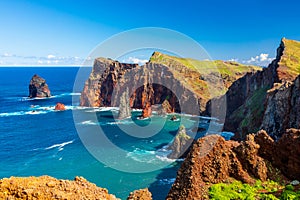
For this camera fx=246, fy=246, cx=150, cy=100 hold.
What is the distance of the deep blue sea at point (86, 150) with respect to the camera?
2490 inches

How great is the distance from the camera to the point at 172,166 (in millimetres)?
69750

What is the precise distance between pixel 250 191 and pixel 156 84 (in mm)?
137976

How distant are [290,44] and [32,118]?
133 m

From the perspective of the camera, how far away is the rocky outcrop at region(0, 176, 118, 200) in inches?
486

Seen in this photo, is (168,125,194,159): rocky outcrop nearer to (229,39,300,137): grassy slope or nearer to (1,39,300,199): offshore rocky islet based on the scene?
(1,39,300,199): offshore rocky islet

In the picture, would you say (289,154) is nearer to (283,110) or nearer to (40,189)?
(40,189)

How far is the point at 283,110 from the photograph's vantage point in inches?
2441

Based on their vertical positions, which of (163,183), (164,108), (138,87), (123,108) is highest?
(138,87)

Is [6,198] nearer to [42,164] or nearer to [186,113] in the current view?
[42,164]

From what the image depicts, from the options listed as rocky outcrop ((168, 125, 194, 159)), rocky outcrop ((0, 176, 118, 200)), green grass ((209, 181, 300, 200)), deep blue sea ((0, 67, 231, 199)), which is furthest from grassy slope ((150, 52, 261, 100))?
rocky outcrop ((0, 176, 118, 200))

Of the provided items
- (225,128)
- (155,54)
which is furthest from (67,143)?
(155,54)

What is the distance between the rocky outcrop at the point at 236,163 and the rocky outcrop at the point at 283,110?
32957mm

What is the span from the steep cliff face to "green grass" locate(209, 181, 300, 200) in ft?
138

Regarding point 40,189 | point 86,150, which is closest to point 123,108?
point 86,150
